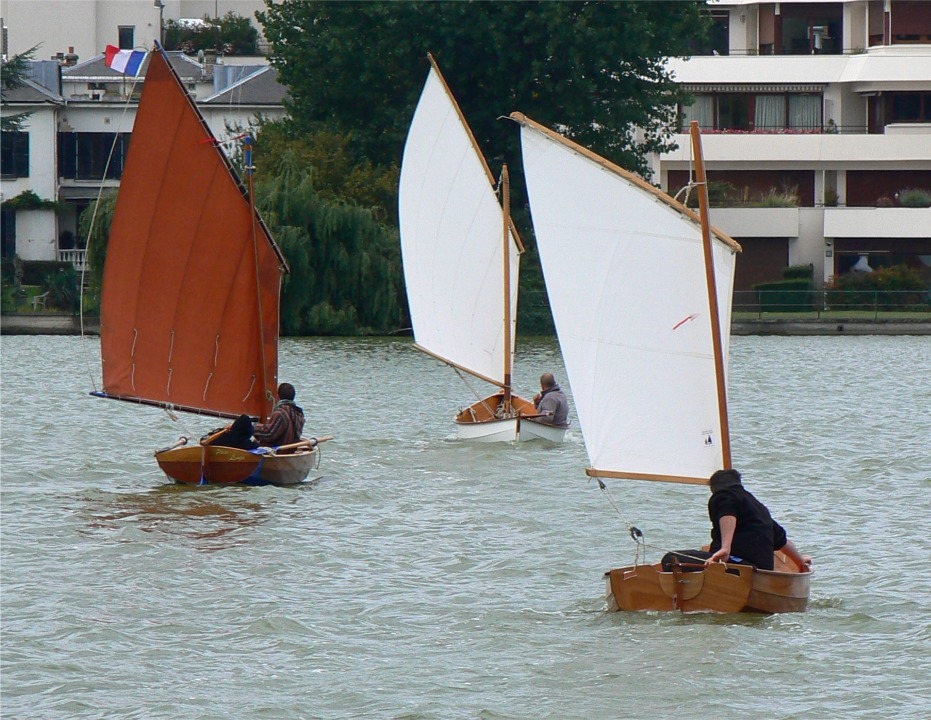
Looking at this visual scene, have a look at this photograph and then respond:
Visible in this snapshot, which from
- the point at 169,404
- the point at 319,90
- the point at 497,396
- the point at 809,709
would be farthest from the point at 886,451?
the point at 319,90

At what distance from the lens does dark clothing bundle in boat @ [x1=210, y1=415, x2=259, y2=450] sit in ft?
67.3

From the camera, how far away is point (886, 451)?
26438 mm

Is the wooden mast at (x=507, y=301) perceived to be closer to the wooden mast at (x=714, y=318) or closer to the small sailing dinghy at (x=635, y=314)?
the small sailing dinghy at (x=635, y=314)

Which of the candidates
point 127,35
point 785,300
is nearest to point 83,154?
point 127,35

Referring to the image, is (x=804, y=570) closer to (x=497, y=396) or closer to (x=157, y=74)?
(x=157, y=74)

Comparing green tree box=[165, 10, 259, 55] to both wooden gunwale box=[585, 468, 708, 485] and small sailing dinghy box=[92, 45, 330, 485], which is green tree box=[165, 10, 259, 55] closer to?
small sailing dinghy box=[92, 45, 330, 485]

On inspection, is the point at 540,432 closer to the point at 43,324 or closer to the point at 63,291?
the point at 43,324

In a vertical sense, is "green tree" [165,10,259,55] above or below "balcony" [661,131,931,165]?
above

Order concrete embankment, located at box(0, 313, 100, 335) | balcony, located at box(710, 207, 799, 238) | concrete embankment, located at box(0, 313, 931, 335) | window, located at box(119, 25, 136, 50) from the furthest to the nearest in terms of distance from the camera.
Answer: window, located at box(119, 25, 136, 50), balcony, located at box(710, 207, 799, 238), concrete embankment, located at box(0, 313, 931, 335), concrete embankment, located at box(0, 313, 100, 335)

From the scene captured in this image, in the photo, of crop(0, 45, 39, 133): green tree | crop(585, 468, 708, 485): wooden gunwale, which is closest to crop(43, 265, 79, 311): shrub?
crop(0, 45, 39, 133): green tree

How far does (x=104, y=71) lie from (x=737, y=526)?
6589 centimetres

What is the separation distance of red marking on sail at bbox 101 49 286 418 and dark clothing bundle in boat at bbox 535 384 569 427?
5.66 m

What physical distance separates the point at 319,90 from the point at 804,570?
142 feet

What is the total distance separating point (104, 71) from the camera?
74562 mm
